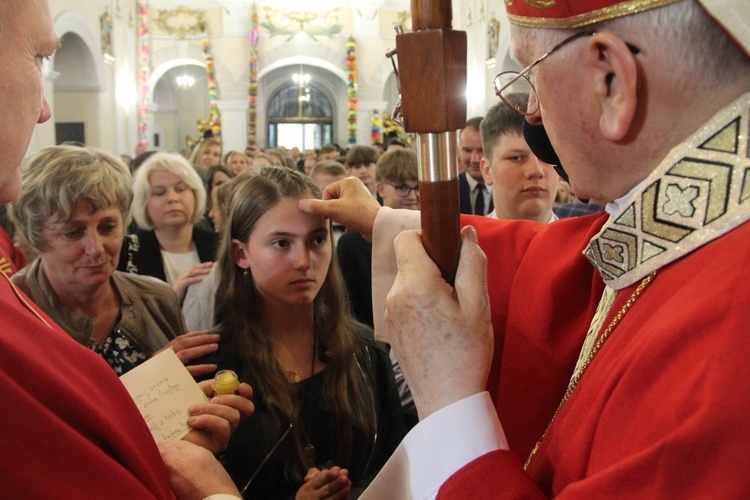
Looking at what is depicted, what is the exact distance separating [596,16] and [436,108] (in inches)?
10.3

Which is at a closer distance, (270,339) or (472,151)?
(270,339)

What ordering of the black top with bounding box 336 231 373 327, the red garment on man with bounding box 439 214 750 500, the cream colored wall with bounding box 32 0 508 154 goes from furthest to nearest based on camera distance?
the cream colored wall with bounding box 32 0 508 154
the black top with bounding box 336 231 373 327
the red garment on man with bounding box 439 214 750 500

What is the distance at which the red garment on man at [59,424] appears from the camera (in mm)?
795

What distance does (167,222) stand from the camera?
3232 millimetres

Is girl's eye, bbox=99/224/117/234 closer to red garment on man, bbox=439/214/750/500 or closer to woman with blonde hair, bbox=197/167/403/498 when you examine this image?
woman with blonde hair, bbox=197/167/403/498

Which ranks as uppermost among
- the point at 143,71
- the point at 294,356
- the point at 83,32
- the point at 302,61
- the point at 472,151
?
the point at 302,61

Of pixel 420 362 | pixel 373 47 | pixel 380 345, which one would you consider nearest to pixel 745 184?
pixel 420 362

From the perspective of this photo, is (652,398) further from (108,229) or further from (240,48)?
(240,48)

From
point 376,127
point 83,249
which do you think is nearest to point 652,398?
point 83,249

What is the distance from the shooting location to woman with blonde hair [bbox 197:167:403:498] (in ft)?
5.93

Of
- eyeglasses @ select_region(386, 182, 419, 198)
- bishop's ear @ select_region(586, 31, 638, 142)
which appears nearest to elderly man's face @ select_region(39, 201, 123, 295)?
bishop's ear @ select_region(586, 31, 638, 142)

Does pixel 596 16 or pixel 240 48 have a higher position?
pixel 240 48

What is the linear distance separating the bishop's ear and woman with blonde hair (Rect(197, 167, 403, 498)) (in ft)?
3.94

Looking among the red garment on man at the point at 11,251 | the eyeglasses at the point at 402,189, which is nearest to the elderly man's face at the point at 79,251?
the red garment on man at the point at 11,251
